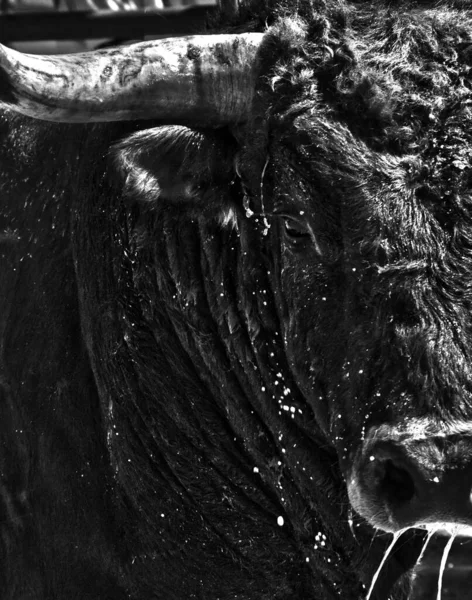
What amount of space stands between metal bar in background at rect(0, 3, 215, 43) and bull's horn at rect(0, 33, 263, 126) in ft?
11.1

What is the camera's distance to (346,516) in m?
4.67

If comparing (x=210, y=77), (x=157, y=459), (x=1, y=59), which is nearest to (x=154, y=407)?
(x=157, y=459)

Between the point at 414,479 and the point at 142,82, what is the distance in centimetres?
153

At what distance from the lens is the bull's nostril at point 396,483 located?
381 centimetres

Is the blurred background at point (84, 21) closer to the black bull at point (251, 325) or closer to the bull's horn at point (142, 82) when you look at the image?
the black bull at point (251, 325)

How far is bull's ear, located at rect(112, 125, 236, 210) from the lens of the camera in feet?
15.1

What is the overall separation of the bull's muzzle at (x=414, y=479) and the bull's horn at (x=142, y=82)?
126cm

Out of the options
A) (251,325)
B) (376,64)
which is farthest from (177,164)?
(376,64)

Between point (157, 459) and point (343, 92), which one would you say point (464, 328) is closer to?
point (343, 92)

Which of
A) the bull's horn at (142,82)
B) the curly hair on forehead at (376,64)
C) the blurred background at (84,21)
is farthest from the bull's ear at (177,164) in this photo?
the blurred background at (84,21)

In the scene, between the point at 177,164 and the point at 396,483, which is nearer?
the point at 396,483

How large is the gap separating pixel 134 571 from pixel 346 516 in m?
0.83

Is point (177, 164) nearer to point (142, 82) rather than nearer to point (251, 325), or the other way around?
point (142, 82)

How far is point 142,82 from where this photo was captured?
423 centimetres
